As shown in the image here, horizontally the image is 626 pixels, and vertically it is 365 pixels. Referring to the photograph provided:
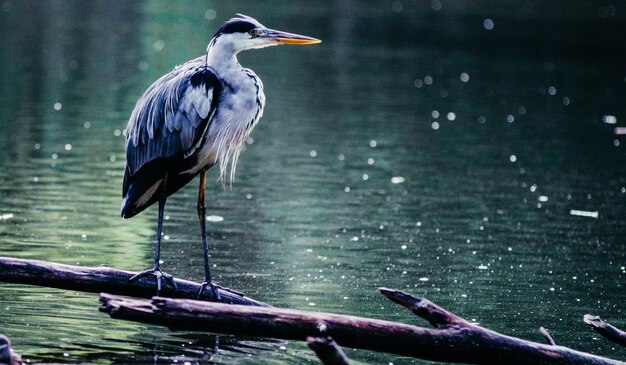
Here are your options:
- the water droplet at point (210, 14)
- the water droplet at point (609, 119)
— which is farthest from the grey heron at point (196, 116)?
the water droplet at point (210, 14)

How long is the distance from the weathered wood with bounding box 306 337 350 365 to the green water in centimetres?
174

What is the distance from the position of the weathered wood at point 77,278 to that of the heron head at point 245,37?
173cm

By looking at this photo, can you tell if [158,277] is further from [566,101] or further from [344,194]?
[566,101]

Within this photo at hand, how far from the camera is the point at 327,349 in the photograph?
237 inches

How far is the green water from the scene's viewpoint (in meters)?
9.39

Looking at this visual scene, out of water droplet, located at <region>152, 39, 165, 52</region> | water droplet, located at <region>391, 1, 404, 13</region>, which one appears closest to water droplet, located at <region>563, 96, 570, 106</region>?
water droplet, located at <region>152, 39, 165, 52</region>

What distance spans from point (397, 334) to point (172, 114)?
2627mm

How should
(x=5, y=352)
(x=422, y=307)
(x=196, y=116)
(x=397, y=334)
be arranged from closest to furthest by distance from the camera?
(x=5, y=352)
(x=422, y=307)
(x=397, y=334)
(x=196, y=116)

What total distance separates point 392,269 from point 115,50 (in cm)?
1997

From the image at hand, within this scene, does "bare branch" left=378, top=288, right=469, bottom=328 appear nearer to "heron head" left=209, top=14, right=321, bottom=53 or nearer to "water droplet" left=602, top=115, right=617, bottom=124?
"heron head" left=209, top=14, right=321, bottom=53

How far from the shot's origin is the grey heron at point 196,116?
841 cm

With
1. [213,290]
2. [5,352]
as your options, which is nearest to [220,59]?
[213,290]

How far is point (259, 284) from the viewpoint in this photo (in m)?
10.1

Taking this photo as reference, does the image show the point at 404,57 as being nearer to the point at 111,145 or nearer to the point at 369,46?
the point at 369,46
